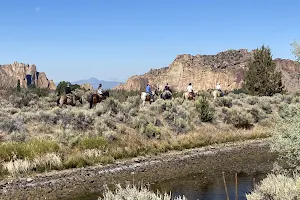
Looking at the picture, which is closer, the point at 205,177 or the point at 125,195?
the point at 125,195

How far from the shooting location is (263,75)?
4200 cm

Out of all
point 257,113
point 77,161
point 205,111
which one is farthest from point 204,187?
point 257,113

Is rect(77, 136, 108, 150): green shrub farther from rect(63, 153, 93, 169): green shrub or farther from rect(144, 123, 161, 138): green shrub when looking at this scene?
rect(144, 123, 161, 138): green shrub

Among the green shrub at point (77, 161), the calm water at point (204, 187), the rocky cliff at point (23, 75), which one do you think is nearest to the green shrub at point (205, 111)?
the calm water at point (204, 187)

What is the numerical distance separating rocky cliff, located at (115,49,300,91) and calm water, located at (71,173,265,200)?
8978 cm

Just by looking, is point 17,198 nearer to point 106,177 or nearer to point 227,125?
point 106,177

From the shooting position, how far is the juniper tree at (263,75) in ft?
137

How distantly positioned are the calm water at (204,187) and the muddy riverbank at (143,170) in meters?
0.82

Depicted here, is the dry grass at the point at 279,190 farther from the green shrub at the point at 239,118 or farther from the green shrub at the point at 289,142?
the green shrub at the point at 239,118

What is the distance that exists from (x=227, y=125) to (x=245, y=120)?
158 cm

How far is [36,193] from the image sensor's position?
15.2 metres

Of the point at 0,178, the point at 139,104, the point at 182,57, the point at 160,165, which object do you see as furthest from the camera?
the point at 182,57

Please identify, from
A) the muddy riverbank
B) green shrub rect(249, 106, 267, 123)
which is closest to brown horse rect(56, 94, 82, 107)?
the muddy riverbank

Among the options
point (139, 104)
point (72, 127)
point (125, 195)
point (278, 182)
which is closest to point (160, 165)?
point (72, 127)
